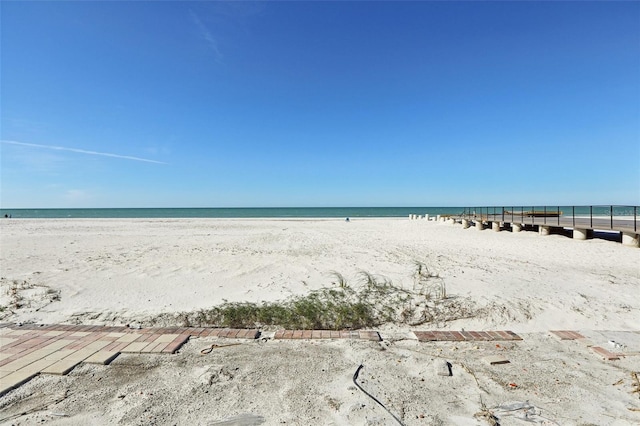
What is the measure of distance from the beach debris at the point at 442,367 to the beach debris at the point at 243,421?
169 centimetres

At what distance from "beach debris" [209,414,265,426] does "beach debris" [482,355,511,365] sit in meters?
2.30

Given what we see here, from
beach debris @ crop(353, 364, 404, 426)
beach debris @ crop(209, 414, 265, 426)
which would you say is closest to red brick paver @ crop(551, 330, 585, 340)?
beach debris @ crop(353, 364, 404, 426)

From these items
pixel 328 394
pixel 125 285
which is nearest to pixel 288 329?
pixel 328 394

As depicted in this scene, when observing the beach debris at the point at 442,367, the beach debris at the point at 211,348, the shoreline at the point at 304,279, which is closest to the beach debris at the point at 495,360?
the beach debris at the point at 442,367

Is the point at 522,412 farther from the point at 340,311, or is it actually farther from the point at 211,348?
the point at 211,348

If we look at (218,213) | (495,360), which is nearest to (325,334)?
(495,360)

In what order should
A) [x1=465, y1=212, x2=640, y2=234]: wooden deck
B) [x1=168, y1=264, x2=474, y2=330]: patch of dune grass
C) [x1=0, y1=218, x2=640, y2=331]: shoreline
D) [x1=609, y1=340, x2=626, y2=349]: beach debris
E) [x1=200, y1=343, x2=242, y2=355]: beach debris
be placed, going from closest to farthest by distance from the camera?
[x1=200, y1=343, x2=242, y2=355]: beach debris, [x1=609, y1=340, x2=626, y2=349]: beach debris, [x1=168, y1=264, x2=474, y2=330]: patch of dune grass, [x1=0, y1=218, x2=640, y2=331]: shoreline, [x1=465, y1=212, x2=640, y2=234]: wooden deck

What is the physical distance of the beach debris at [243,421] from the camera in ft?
7.56

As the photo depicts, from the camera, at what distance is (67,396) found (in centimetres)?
264

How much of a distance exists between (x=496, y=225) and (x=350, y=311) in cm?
1807

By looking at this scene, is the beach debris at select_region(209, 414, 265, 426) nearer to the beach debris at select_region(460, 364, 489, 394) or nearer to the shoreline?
the beach debris at select_region(460, 364, 489, 394)

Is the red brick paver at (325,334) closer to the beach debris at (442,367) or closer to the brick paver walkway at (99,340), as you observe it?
the brick paver walkway at (99,340)

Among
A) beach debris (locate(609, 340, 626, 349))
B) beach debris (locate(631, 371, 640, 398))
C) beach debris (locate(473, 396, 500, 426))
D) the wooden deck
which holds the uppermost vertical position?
the wooden deck

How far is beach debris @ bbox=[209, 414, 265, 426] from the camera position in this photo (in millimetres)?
2305
